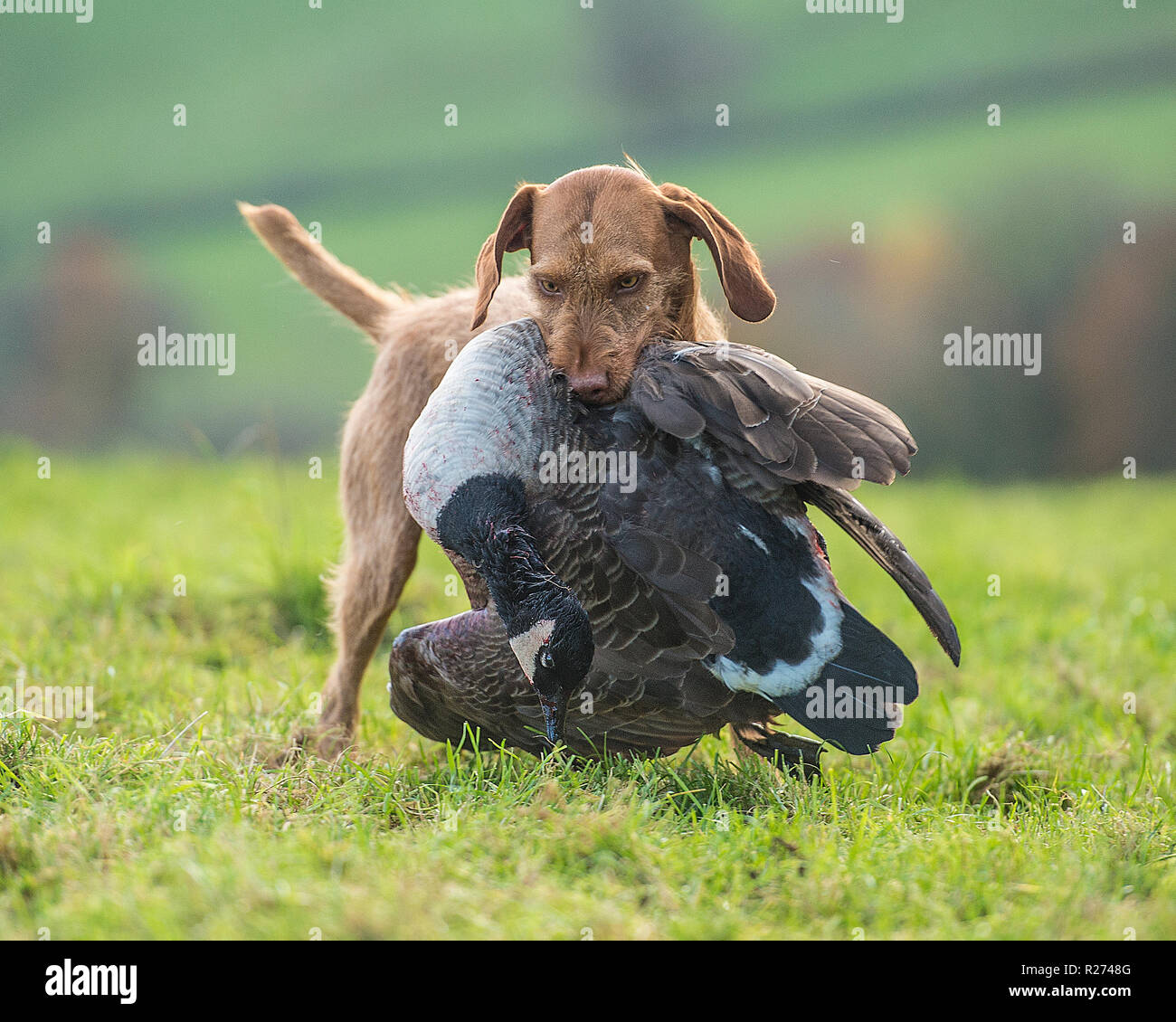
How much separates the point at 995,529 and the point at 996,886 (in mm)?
5979

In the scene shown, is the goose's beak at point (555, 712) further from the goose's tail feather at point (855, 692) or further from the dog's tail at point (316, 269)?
the dog's tail at point (316, 269)

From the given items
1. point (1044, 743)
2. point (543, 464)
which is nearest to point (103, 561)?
point (543, 464)

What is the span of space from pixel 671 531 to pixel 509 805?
88 centimetres

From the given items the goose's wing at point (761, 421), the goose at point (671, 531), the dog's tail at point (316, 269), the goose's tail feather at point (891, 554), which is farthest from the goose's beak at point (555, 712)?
the dog's tail at point (316, 269)

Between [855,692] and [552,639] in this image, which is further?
[855,692]

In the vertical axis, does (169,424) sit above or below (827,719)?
above

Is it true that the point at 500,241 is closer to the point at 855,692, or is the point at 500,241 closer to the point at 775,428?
the point at 775,428

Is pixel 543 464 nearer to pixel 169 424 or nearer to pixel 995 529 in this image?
pixel 995 529

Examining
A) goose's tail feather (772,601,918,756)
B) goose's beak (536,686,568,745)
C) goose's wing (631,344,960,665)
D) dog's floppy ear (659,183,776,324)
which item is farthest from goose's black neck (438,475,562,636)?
dog's floppy ear (659,183,776,324)

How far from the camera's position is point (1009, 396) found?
1192 centimetres

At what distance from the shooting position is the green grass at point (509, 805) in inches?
102

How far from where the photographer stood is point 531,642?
294 centimetres

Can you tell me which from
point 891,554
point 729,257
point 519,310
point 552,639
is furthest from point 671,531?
point 519,310

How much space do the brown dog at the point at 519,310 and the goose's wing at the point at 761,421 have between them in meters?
0.14
